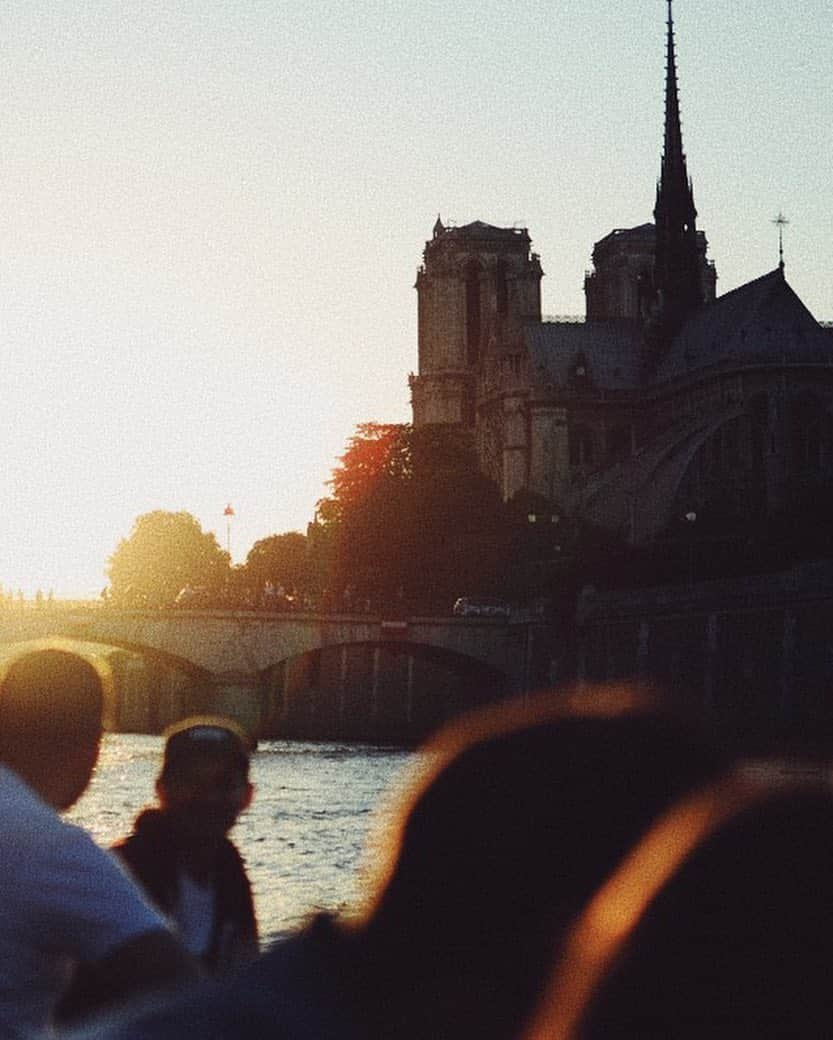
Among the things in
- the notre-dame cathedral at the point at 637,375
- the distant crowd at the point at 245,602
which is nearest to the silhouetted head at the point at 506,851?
the distant crowd at the point at 245,602

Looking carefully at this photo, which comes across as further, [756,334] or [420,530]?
[756,334]

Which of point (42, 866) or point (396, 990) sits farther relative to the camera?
point (42, 866)

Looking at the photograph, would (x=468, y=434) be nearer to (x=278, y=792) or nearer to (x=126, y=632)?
(x=126, y=632)

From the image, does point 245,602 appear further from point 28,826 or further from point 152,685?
point 28,826

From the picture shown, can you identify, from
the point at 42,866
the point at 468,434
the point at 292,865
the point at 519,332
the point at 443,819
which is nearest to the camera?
the point at 443,819

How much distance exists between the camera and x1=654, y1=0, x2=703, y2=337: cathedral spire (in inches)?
4500

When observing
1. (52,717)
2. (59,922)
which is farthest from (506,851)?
(52,717)

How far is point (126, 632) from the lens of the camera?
74.1m

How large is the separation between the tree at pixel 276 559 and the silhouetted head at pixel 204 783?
12195cm

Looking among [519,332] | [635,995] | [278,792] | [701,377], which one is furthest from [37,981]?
[519,332]

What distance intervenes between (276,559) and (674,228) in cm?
3767

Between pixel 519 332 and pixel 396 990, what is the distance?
4446 inches

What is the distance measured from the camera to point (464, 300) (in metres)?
126

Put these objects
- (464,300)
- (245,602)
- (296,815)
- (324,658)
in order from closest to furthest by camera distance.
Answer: (296,815), (245,602), (324,658), (464,300)
